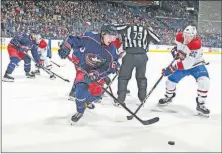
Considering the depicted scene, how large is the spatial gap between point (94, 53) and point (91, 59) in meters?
0.06

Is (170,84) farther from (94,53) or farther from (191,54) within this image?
(94,53)

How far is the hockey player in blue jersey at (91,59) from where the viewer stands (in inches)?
95.7

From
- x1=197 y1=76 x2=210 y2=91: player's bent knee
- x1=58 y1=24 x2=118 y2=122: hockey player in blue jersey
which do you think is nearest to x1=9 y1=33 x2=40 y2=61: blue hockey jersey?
x1=58 y1=24 x2=118 y2=122: hockey player in blue jersey

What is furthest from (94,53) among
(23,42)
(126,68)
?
(23,42)

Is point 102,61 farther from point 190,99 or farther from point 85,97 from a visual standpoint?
point 190,99

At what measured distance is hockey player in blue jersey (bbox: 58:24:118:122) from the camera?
2432mm

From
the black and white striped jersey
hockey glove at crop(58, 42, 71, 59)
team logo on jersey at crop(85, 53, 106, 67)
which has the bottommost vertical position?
team logo on jersey at crop(85, 53, 106, 67)

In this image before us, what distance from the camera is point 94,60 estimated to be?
2555mm

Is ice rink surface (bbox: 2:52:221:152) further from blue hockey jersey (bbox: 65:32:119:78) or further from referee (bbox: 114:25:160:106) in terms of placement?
blue hockey jersey (bbox: 65:32:119:78)

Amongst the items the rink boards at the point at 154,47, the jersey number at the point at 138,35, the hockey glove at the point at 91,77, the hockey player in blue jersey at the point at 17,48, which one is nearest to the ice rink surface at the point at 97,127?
the hockey glove at the point at 91,77

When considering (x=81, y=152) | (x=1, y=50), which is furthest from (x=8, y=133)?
(x=1, y=50)

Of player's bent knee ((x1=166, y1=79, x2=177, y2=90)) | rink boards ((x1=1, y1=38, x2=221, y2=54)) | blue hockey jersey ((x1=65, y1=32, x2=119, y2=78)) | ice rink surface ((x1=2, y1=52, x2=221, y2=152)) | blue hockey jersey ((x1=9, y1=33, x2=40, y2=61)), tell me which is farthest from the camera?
rink boards ((x1=1, y1=38, x2=221, y2=54))

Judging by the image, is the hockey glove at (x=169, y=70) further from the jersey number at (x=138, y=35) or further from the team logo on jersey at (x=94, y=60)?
the team logo on jersey at (x=94, y=60)

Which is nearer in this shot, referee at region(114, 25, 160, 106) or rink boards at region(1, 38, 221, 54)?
referee at region(114, 25, 160, 106)
